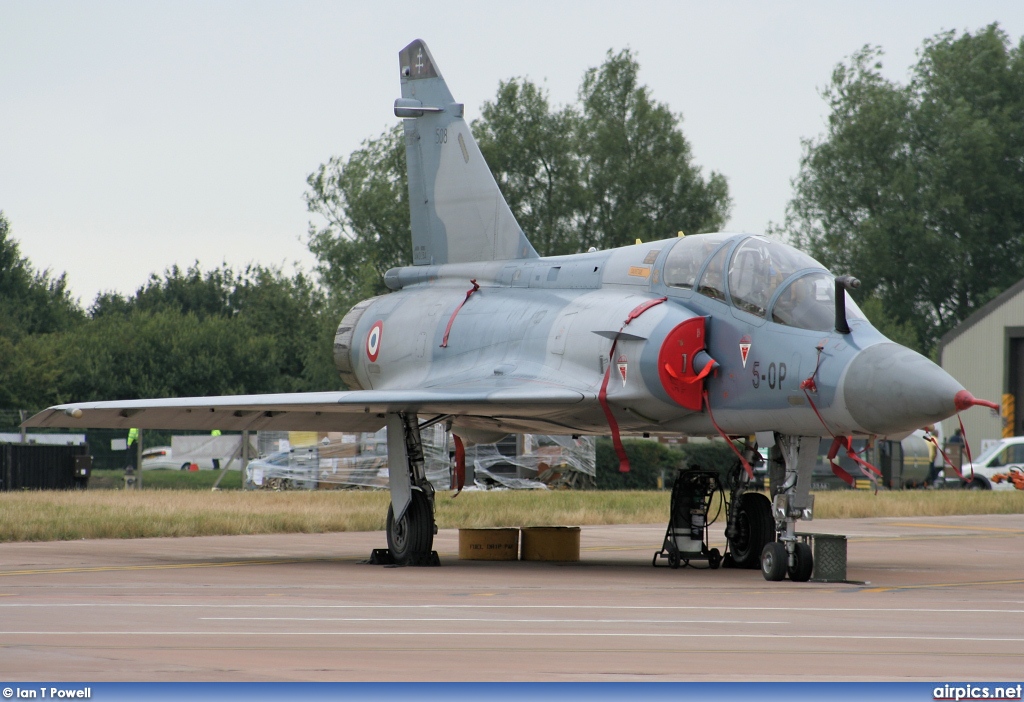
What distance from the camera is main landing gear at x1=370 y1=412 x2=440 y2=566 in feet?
46.2

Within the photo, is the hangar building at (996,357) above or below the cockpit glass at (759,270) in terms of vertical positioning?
above

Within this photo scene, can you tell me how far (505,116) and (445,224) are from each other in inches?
1562

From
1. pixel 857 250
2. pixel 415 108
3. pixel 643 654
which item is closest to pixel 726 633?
pixel 643 654

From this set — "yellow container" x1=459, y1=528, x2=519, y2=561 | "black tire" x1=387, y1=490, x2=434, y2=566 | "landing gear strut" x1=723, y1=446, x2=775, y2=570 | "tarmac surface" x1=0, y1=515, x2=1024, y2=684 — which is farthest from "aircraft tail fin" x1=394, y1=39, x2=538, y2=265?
"landing gear strut" x1=723, y1=446, x2=775, y2=570

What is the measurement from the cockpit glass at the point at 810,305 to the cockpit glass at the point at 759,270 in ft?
0.43

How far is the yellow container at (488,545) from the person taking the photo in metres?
15.2

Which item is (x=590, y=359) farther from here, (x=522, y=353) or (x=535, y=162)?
(x=535, y=162)

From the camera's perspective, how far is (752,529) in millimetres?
13961

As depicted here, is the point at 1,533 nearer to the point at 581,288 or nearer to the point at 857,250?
the point at 581,288

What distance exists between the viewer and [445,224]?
17281 mm

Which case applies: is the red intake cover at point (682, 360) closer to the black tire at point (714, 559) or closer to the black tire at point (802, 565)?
the black tire at point (802, 565)

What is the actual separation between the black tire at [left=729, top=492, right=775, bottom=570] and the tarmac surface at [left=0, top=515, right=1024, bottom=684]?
38.2 inches

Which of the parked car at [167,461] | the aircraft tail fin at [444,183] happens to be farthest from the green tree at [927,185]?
the aircraft tail fin at [444,183]

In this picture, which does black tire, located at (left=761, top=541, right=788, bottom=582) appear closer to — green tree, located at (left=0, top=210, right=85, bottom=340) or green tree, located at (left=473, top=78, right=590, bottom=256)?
green tree, located at (left=473, top=78, right=590, bottom=256)
